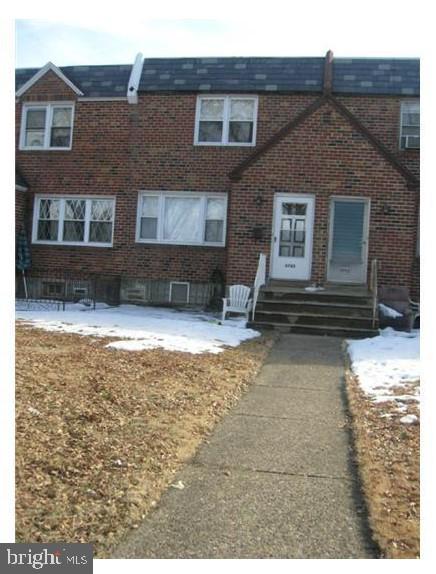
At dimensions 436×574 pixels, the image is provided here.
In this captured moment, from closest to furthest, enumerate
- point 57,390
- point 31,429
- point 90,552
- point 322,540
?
point 90,552 → point 322,540 → point 31,429 → point 57,390

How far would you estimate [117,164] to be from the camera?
15438 millimetres

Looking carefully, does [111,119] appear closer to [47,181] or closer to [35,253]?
[47,181]

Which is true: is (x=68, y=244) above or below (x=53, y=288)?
above

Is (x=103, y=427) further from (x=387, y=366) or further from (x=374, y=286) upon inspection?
(x=374, y=286)

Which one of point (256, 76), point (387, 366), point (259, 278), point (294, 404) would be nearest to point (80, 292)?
point (259, 278)

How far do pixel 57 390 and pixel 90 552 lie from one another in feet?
8.81

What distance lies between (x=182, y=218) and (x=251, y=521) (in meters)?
12.4

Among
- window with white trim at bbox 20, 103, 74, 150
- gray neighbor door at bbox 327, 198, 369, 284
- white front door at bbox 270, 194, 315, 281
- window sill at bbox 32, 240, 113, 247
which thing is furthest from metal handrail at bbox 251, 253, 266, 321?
window with white trim at bbox 20, 103, 74, 150

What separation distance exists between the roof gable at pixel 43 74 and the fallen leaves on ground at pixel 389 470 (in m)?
13.0

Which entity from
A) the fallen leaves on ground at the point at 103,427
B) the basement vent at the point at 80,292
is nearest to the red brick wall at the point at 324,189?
the basement vent at the point at 80,292

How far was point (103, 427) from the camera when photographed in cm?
→ 471

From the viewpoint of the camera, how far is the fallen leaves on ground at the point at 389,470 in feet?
10.6

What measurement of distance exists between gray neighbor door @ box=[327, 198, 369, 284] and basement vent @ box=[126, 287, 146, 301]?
492 centimetres

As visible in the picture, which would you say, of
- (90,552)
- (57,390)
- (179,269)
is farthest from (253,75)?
(90,552)
